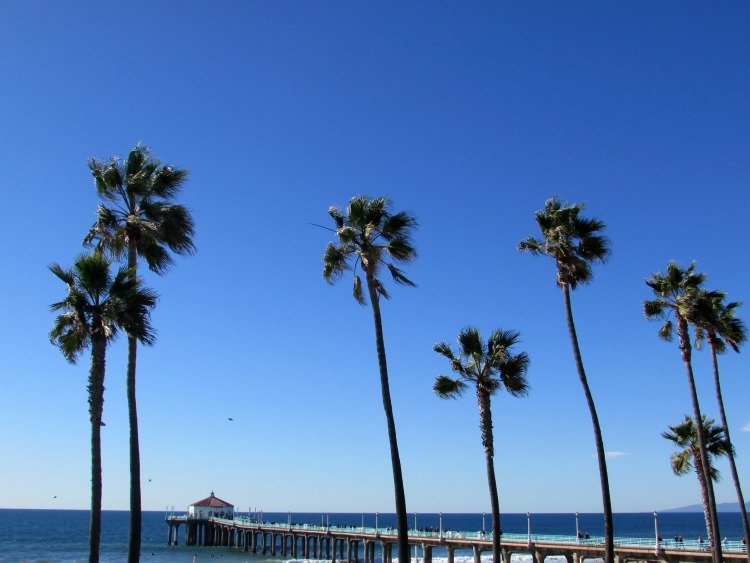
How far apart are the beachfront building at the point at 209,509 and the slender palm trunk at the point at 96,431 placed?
290ft

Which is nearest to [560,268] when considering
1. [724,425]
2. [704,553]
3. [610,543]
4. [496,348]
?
[496,348]

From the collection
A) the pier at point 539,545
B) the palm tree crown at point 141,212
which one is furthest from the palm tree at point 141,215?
the pier at point 539,545

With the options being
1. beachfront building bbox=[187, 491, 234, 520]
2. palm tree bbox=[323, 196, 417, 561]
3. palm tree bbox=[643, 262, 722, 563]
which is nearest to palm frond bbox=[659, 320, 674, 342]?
palm tree bbox=[643, 262, 722, 563]

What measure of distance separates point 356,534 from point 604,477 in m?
42.7

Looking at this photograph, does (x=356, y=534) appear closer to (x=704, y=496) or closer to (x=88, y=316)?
(x=704, y=496)

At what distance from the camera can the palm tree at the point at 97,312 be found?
17.8 meters

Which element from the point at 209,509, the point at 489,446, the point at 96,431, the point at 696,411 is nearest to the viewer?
the point at 96,431

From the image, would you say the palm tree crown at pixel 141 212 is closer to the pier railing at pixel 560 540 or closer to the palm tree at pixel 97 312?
the palm tree at pixel 97 312

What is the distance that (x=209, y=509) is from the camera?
10131 cm

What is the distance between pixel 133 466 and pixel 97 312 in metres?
3.71

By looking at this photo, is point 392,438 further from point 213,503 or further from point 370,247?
point 213,503

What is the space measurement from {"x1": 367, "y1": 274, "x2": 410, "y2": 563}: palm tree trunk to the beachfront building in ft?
281

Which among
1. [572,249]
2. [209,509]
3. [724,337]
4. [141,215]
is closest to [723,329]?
[724,337]

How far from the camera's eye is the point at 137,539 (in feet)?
56.0
